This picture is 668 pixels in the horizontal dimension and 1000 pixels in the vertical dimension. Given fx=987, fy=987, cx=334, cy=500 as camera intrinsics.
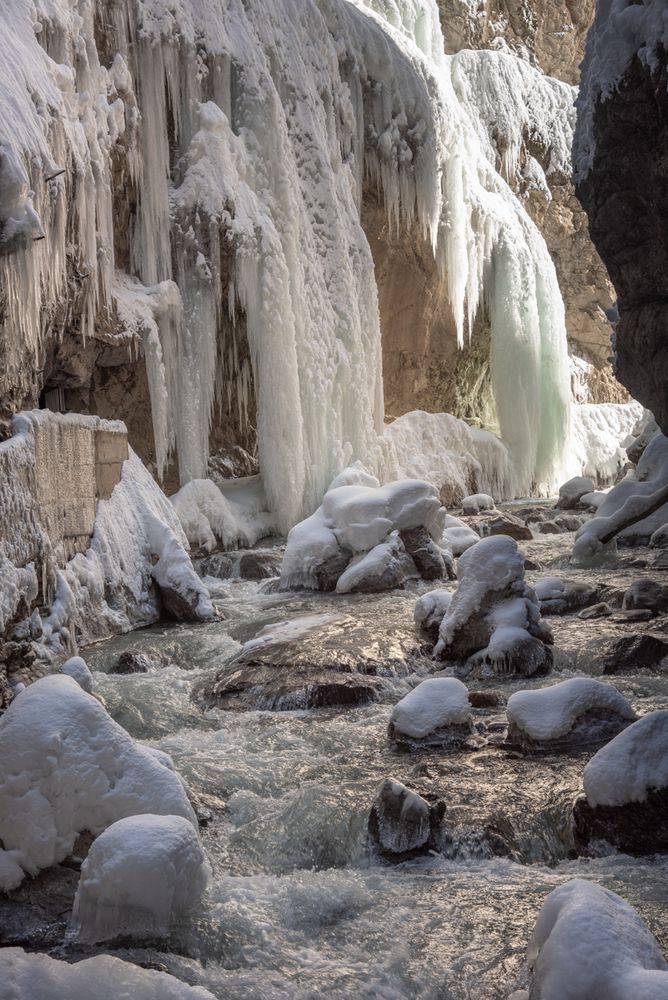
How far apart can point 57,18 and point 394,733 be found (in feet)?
25.4

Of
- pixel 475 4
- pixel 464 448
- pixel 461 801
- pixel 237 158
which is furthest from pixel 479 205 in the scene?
pixel 461 801

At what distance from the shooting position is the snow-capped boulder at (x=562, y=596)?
29.8 feet

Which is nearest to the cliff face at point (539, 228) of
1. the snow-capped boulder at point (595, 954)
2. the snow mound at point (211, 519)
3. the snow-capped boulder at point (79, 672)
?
the snow mound at point (211, 519)

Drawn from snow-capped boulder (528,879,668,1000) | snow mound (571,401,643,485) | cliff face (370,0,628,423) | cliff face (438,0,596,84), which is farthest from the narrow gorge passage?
cliff face (438,0,596,84)

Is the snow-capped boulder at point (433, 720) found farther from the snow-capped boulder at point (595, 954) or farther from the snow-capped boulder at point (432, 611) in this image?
the snow-capped boulder at point (595, 954)

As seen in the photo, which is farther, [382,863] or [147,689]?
[147,689]

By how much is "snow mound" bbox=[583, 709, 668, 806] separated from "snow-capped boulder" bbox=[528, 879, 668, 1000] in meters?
1.30

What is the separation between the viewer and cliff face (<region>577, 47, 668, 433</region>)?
235 inches

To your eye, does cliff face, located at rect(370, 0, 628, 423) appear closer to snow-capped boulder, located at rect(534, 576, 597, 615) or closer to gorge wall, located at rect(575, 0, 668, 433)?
snow-capped boulder, located at rect(534, 576, 597, 615)

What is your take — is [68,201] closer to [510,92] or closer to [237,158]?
[237,158]

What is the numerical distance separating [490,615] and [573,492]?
11179 millimetres

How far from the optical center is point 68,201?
9.02m

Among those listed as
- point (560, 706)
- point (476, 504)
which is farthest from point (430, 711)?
point (476, 504)

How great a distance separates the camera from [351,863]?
4188mm
